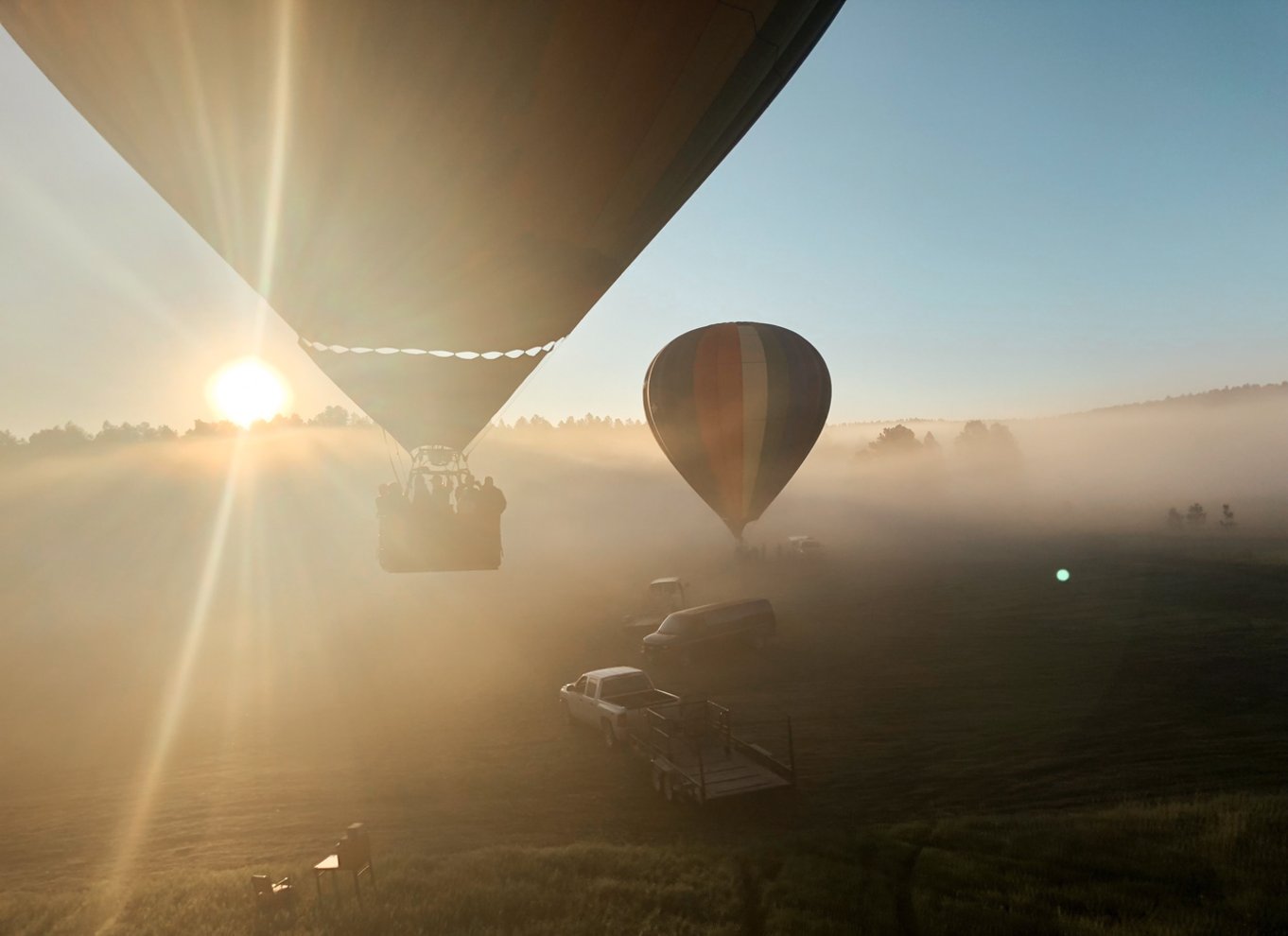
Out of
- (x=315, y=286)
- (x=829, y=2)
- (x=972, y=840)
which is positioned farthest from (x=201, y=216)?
(x=972, y=840)

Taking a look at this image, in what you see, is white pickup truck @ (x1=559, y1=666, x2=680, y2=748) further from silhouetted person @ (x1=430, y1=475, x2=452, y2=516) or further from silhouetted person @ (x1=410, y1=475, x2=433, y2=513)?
silhouetted person @ (x1=410, y1=475, x2=433, y2=513)

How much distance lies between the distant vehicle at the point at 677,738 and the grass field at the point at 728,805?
1.70 feet

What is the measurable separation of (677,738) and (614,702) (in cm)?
333

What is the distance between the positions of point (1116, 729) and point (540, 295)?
47.7 feet

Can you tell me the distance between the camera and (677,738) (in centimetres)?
1419

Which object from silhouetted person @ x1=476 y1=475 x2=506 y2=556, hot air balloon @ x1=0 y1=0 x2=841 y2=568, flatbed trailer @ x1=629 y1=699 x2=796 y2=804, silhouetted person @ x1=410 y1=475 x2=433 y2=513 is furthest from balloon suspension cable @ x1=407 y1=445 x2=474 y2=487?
flatbed trailer @ x1=629 y1=699 x2=796 y2=804

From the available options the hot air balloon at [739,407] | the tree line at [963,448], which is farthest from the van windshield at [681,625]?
the tree line at [963,448]

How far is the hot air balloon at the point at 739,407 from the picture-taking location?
23688 mm

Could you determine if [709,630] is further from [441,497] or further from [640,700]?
[441,497]

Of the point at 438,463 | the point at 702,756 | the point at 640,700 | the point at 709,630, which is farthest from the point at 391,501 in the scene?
the point at 709,630

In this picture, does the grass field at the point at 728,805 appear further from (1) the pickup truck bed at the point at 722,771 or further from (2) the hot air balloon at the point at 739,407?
(2) the hot air balloon at the point at 739,407

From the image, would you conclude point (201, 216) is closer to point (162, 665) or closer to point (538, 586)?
point (162, 665)

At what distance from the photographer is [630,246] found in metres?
7.20

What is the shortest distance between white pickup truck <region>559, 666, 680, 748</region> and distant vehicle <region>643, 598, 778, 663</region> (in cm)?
646
